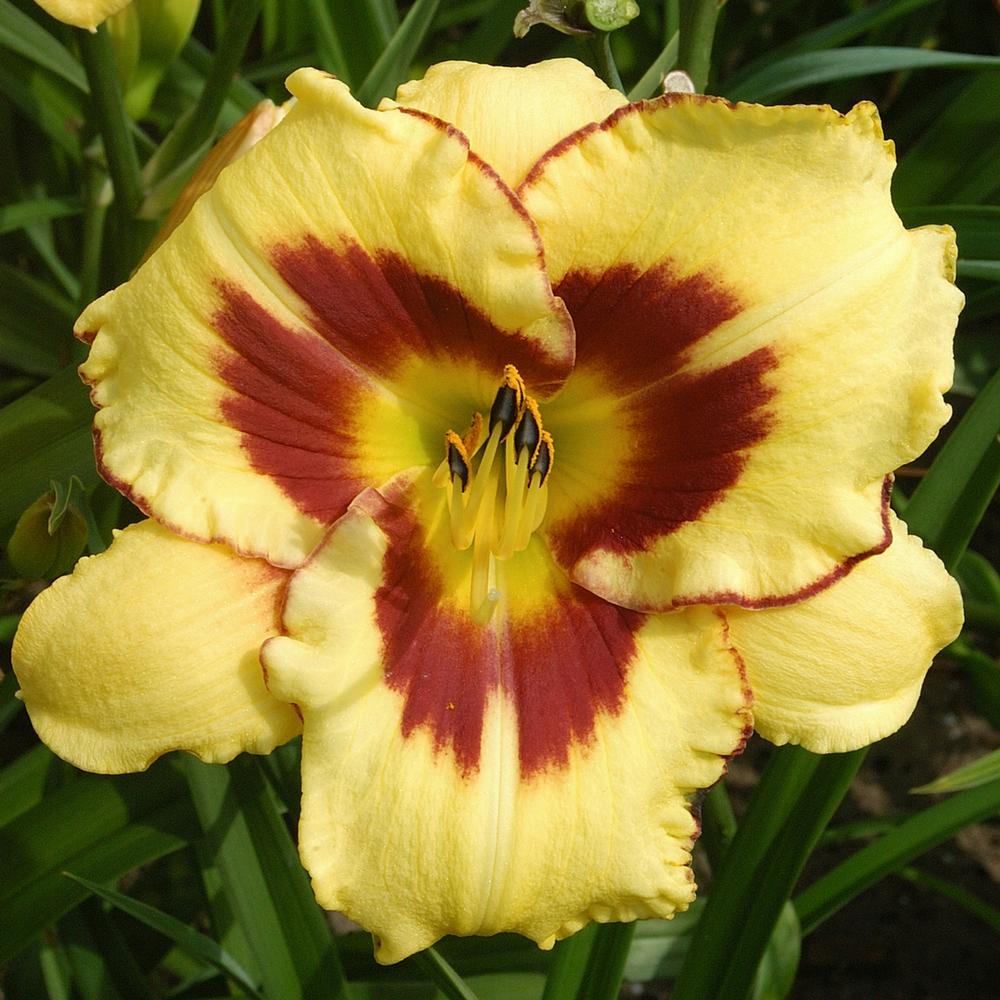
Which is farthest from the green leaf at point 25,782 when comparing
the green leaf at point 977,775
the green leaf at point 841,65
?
the green leaf at point 841,65

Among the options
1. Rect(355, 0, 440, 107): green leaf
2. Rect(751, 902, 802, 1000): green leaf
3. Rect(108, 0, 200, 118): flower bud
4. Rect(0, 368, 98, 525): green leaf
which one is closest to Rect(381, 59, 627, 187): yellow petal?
Rect(355, 0, 440, 107): green leaf

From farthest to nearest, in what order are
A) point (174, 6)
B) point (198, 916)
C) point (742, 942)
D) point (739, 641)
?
1. point (198, 916)
2. point (174, 6)
3. point (742, 942)
4. point (739, 641)

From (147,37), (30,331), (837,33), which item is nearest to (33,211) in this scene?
(30,331)

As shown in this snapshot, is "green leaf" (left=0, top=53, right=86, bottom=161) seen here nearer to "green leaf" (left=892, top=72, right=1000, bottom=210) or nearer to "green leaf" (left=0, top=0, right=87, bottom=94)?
"green leaf" (left=0, top=0, right=87, bottom=94)

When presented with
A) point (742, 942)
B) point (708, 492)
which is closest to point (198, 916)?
point (742, 942)

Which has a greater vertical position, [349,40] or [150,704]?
[349,40]

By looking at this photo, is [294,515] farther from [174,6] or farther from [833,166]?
[174,6]

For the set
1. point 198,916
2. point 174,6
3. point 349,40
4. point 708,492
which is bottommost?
point 198,916
